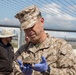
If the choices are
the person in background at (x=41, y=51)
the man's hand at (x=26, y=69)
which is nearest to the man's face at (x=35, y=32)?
the person in background at (x=41, y=51)

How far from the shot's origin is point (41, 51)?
10.3 feet

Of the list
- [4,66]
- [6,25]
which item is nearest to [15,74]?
[4,66]

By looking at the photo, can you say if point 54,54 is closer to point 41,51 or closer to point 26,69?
point 41,51

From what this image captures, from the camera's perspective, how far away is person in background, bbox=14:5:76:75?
9.69 ft

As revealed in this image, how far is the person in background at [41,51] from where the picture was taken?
2.95 m

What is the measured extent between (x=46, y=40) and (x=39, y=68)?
0.41 metres

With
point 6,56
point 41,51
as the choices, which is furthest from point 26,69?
point 6,56

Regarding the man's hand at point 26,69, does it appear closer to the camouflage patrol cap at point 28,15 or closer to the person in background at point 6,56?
the camouflage patrol cap at point 28,15

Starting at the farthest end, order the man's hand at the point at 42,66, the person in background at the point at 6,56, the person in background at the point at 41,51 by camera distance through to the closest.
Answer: the person in background at the point at 6,56
the person in background at the point at 41,51
the man's hand at the point at 42,66

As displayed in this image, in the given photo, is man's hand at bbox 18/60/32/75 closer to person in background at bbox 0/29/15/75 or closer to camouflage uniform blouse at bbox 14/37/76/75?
camouflage uniform blouse at bbox 14/37/76/75

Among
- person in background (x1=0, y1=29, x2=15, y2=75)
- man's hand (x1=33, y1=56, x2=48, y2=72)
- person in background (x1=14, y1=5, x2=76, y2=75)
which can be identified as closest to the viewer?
man's hand (x1=33, y1=56, x2=48, y2=72)

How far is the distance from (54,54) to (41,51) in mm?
141

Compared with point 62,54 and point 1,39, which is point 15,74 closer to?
point 62,54

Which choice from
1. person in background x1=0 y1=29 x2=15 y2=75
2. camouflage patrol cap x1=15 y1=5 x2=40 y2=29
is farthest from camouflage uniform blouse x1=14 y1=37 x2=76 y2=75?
person in background x1=0 y1=29 x2=15 y2=75
